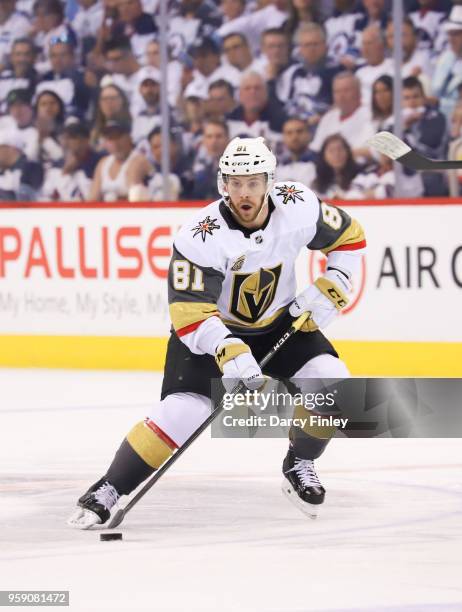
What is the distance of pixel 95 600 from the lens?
335cm

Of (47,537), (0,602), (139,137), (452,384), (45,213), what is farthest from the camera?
(139,137)

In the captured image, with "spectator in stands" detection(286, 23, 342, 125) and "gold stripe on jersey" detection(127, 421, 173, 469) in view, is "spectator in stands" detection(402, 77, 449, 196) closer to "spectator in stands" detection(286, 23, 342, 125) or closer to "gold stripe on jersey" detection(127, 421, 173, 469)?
"spectator in stands" detection(286, 23, 342, 125)

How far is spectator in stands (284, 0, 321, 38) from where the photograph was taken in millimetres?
8344

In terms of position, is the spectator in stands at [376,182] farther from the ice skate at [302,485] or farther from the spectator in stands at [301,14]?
the ice skate at [302,485]

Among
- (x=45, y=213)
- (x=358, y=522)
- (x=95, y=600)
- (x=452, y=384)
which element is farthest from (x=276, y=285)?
(x=45, y=213)

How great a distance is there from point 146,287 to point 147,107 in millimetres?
1370

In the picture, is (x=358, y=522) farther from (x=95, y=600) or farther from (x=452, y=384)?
(x=452, y=384)

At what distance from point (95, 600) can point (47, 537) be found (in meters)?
0.82

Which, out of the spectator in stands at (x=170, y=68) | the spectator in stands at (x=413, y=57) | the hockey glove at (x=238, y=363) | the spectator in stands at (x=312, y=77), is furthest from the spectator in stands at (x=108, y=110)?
the hockey glove at (x=238, y=363)

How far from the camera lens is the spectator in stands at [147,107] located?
8922 mm

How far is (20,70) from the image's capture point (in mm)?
9500

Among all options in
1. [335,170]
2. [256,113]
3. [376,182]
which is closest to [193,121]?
[256,113]

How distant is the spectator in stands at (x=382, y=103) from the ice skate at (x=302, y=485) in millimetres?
3682

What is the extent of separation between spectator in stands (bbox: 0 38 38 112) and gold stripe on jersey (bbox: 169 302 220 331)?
219 inches
